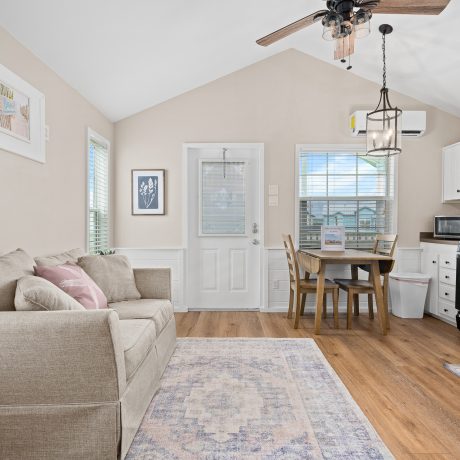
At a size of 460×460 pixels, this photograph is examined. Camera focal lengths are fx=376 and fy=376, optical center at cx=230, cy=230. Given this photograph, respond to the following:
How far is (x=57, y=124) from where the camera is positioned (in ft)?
10.2

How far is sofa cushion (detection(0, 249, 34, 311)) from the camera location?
190cm

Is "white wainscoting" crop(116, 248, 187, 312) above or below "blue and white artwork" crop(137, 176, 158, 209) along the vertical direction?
below

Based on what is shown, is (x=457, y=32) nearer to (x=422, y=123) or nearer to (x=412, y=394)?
(x=422, y=123)

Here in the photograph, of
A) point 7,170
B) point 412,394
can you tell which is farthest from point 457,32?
point 7,170

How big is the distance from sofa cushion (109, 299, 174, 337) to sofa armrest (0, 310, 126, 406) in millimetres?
859

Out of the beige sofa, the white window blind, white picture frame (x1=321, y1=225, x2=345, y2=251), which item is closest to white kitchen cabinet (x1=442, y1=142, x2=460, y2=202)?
white picture frame (x1=321, y1=225, x2=345, y2=251)

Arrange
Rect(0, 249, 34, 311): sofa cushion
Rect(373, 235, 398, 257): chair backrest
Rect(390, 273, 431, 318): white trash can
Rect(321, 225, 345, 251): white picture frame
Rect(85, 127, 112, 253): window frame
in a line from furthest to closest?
Rect(321, 225, 345, 251): white picture frame
Rect(390, 273, 431, 318): white trash can
Rect(373, 235, 398, 257): chair backrest
Rect(85, 127, 112, 253): window frame
Rect(0, 249, 34, 311): sofa cushion

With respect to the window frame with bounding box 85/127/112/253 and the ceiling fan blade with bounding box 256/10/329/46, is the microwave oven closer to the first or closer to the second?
the ceiling fan blade with bounding box 256/10/329/46

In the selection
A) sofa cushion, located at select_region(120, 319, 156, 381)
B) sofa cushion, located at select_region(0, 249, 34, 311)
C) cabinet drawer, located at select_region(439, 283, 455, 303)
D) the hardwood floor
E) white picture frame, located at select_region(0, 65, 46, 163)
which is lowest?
the hardwood floor

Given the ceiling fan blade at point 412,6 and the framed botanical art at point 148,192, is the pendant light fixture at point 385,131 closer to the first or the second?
the ceiling fan blade at point 412,6

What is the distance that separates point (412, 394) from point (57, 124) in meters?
3.29

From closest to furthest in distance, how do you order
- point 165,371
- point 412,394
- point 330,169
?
1. point 412,394
2. point 165,371
3. point 330,169

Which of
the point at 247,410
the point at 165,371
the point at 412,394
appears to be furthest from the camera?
the point at 165,371

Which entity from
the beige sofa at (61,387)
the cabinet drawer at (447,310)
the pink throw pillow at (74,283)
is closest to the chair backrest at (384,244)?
the cabinet drawer at (447,310)
